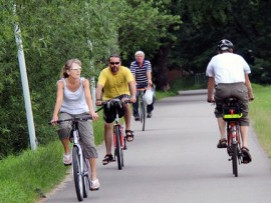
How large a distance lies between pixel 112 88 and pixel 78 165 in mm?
4035

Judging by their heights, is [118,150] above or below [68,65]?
below

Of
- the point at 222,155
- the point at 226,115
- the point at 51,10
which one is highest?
the point at 51,10

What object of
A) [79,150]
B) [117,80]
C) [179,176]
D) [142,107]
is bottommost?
[142,107]

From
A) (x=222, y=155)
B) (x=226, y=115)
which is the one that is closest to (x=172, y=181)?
(x=226, y=115)

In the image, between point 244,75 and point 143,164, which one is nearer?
point 244,75

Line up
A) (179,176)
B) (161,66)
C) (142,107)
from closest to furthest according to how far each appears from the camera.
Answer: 1. (179,176)
2. (142,107)
3. (161,66)

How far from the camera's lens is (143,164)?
51.7ft

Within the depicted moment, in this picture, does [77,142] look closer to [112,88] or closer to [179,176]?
[179,176]

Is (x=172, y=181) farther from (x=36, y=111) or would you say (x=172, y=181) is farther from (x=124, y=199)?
(x=36, y=111)

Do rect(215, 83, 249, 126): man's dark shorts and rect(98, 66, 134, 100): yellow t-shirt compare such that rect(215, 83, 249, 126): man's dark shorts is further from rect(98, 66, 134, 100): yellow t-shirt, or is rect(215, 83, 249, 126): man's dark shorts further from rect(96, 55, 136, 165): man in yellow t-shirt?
rect(98, 66, 134, 100): yellow t-shirt

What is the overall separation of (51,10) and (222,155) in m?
4.12

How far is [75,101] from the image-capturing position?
12.3 m

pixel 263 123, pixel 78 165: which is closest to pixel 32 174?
pixel 78 165

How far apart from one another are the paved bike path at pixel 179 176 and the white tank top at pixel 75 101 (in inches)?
41.5
